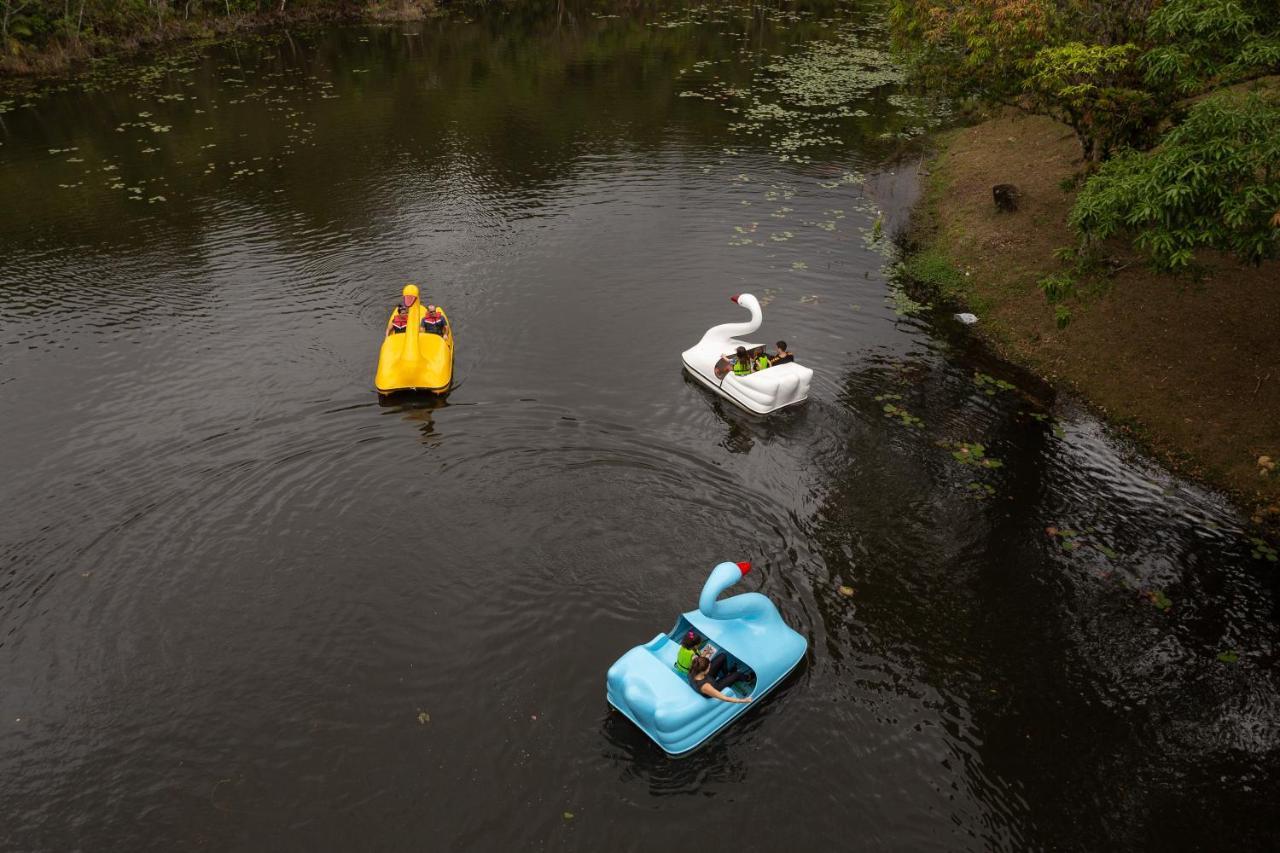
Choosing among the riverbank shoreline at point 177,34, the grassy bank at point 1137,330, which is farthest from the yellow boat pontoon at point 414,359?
the riverbank shoreline at point 177,34

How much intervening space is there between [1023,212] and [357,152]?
104ft

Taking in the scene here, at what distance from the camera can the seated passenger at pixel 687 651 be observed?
12.3 m

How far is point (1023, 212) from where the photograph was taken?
95.1 feet

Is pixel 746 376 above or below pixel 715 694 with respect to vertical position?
above

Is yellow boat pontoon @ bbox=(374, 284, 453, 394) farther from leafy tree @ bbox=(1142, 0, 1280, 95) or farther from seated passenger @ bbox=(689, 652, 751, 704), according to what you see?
leafy tree @ bbox=(1142, 0, 1280, 95)

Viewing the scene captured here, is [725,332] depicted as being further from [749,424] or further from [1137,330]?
[1137,330]

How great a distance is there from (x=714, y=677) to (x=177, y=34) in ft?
234

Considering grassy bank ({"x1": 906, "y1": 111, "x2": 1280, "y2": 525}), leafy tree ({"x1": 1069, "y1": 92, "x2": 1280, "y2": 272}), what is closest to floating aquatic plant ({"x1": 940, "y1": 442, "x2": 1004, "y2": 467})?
grassy bank ({"x1": 906, "y1": 111, "x2": 1280, "y2": 525})

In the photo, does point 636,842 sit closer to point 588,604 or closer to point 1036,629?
point 588,604

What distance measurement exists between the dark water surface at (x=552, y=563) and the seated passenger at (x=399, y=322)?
133 centimetres

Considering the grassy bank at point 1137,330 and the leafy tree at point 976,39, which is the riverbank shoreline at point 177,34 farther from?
the grassy bank at point 1137,330

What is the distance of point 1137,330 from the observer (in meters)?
22.1

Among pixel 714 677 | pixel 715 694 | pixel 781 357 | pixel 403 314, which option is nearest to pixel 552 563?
pixel 714 677

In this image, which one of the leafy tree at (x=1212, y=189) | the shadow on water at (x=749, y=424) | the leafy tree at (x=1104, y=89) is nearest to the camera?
the leafy tree at (x=1212, y=189)
